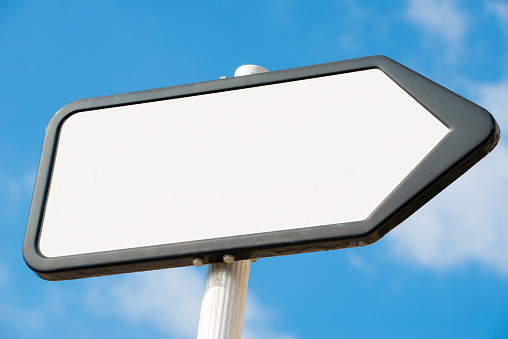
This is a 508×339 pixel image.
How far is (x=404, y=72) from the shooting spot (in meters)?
2.34

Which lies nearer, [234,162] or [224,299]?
[224,299]

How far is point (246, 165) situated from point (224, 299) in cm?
43

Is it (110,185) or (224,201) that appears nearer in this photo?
(224,201)

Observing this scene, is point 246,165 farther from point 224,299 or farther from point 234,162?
point 224,299

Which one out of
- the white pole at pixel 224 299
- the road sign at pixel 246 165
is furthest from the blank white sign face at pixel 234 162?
the white pole at pixel 224 299

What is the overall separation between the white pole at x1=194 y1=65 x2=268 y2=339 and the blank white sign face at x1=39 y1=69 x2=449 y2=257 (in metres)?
0.14

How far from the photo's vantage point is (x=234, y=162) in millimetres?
2355

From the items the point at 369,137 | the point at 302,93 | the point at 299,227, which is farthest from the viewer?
the point at 302,93

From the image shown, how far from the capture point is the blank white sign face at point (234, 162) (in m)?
2.17

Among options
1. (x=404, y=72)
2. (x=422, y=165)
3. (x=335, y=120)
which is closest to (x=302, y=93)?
(x=335, y=120)

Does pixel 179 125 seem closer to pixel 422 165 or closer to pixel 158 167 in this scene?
pixel 158 167

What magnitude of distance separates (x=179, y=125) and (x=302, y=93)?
0.44m

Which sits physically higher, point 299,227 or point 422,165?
point 422,165

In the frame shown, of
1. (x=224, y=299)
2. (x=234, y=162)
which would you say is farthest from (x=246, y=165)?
(x=224, y=299)
